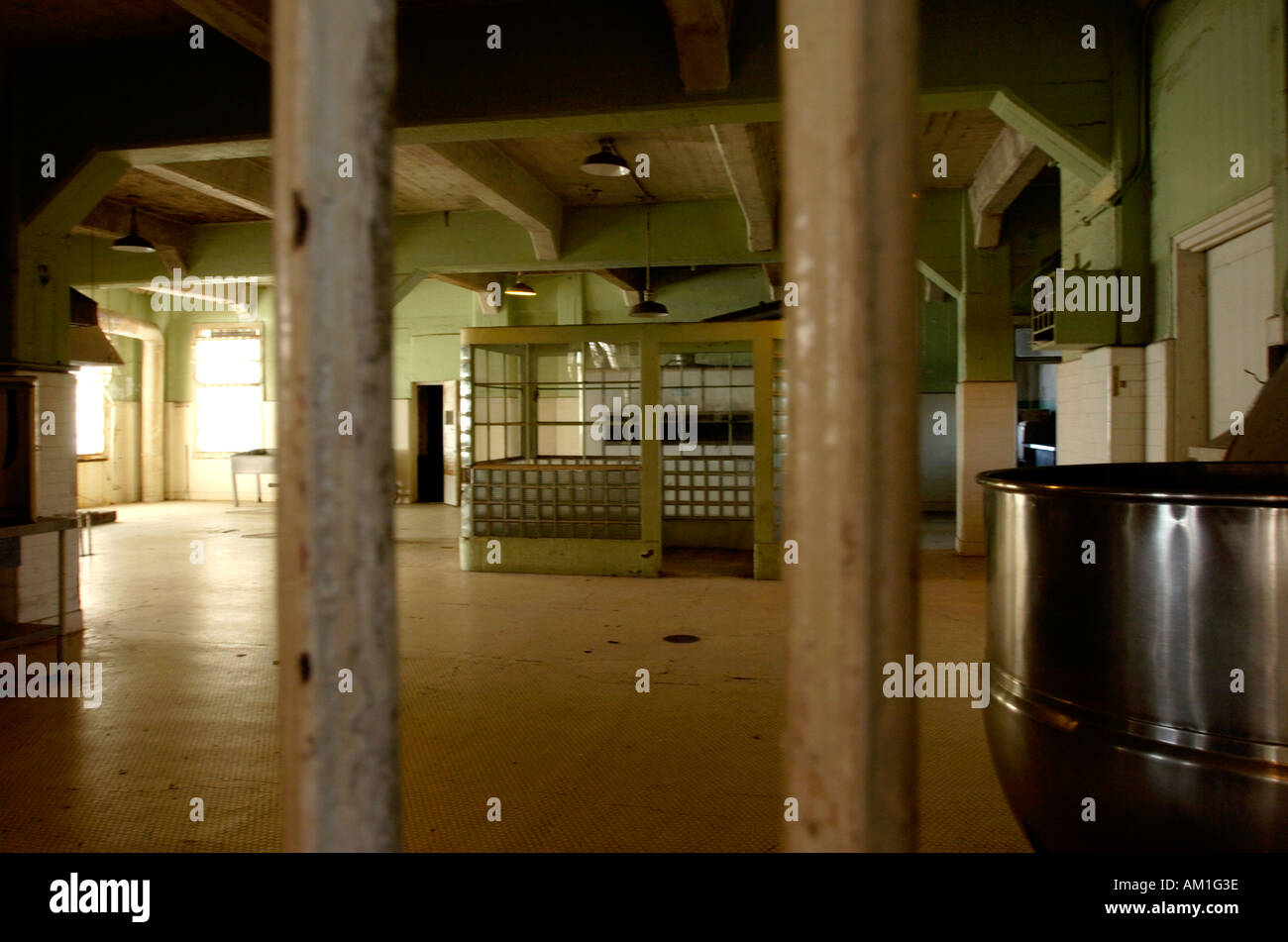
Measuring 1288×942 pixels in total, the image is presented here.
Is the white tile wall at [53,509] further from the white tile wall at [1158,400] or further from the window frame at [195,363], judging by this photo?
the window frame at [195,363]

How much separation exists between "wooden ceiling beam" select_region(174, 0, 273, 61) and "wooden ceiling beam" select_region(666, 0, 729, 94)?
2.07m

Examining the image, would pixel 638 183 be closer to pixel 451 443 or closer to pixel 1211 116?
pixel 1211 116

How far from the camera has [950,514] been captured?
1237 cm

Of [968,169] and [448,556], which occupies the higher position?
[968,169]

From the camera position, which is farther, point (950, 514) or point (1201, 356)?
point (950, 514)

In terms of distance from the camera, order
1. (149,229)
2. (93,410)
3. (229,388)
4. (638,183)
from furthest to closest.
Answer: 1. (229,388)
2. (93,410)
3. (149,229)
4. (638,183)

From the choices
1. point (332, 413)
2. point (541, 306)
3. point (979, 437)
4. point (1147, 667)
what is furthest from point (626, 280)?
point (332, 413)

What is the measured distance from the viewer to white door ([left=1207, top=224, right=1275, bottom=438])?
3.64 metres

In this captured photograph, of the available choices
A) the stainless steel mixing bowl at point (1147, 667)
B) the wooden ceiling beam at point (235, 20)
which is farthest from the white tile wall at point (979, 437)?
the wooden ceiling beam at point (235, 20)

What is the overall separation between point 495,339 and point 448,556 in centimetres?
238

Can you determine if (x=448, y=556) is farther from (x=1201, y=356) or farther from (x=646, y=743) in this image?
(x=1201, y=356)

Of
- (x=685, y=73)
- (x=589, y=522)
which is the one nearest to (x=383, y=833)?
(x=685, y=73)

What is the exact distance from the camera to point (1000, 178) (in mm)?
6547

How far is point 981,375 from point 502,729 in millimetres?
6287
